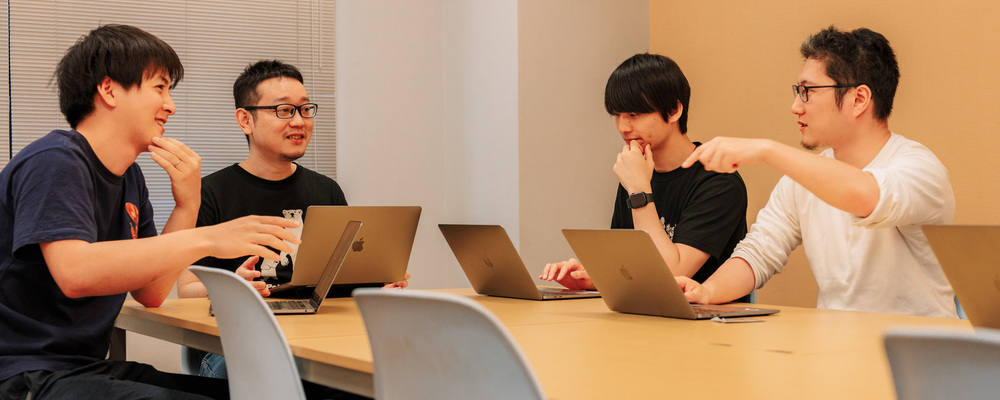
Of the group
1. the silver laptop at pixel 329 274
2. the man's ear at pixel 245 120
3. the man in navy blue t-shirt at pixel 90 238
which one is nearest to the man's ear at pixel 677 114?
the silver laptop at pixel 329 274

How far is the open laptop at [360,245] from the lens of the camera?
78.7 inches

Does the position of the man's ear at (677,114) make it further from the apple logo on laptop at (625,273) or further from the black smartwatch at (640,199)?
the apple logo on laptop at (625,273)

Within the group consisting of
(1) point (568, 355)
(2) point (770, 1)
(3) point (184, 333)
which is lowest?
(3) point (184, 333)

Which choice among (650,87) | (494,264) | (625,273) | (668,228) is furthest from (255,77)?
(625,273)

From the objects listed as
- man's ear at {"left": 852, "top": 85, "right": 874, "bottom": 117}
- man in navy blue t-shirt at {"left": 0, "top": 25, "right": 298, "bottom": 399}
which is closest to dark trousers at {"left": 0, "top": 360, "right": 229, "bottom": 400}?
Answer: man in navy blue t-shirt at {"left": 0, "top": 25, "right": 298, "bottom": 399}

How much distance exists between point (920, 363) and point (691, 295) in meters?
1.40

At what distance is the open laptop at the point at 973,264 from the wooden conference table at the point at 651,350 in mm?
150

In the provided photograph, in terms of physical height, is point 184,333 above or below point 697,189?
below

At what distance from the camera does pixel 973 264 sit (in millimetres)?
1188

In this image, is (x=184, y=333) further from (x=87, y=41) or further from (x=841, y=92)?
(x=841, y=92)

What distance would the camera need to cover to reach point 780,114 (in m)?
3.55

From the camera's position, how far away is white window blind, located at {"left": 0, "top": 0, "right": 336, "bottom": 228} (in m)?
3.50

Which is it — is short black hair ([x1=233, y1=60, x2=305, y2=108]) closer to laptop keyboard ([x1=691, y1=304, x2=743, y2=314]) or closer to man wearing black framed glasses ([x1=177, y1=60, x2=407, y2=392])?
man wearing black framed glasses ([x1=177, y1=60, x2=407, y2=392])

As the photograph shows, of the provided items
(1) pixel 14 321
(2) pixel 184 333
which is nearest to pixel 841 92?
(2) pixel 184 333
